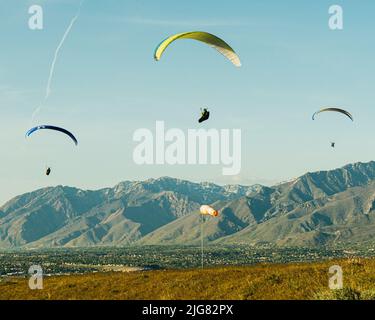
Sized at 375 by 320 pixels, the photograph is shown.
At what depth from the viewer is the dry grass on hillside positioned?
29766 millimetres

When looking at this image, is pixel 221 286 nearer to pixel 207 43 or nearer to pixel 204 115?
pixel 204 115

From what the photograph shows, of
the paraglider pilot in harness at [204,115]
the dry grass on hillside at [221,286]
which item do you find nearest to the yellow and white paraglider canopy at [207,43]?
the paraglider pilot in harness at [204,115]

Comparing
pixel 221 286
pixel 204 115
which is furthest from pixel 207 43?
pixel 221 286

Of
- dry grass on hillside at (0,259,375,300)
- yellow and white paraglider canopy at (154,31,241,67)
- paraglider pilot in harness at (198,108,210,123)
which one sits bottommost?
dry grass on hillside at (0,259,375,300)

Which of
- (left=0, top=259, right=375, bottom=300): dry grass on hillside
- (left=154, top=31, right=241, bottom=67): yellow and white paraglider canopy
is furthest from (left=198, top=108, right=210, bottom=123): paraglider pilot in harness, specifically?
(left=0, top=259, right=375, bottom=300): dry grass on hillside

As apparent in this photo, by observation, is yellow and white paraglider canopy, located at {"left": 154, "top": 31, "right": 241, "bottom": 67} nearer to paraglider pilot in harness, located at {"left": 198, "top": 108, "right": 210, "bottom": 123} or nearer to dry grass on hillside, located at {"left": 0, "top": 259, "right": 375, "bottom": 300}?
paraglider pilot in harness, located at {"left": 198, "top": 108, "right": 210, "bottom": 123}

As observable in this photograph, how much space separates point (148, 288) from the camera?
35.8m

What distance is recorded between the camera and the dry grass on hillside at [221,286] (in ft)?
97.7

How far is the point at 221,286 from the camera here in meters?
33.8
